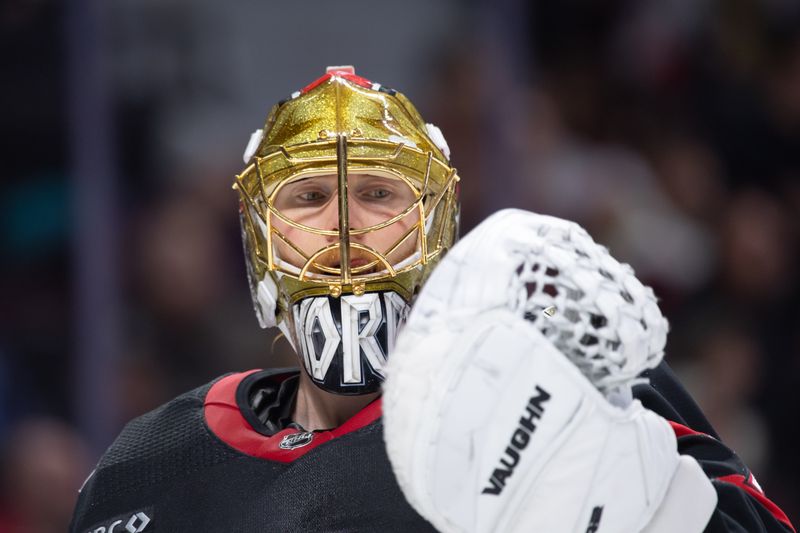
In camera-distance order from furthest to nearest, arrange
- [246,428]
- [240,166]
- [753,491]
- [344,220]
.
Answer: [240,166] < [246,428] < [344,220] < [753,491]

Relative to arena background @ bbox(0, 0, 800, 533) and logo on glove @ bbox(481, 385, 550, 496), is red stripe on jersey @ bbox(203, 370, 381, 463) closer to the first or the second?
logo on glove @ bbox(481, 385, 550, 496)

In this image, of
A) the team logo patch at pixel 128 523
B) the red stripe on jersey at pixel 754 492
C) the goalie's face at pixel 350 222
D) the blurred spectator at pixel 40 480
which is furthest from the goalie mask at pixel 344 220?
the blurred spectator at pixel 40 480

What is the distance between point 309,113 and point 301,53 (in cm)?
201

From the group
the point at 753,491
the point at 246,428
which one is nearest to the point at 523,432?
the point at 753,491

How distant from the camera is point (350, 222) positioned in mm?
1982

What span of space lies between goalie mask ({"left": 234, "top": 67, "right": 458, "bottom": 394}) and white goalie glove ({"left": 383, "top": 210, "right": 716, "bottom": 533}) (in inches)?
16.0

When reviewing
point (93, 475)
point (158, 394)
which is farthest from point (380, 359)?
point (158, 394)

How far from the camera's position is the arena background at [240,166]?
12.4 feet

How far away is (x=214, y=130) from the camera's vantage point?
4008 mm

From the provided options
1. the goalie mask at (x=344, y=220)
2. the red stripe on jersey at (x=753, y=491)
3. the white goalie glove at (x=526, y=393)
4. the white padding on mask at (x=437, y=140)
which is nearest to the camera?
the white goalie glove at (x=526, y=393)

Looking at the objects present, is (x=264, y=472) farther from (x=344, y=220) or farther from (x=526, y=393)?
(x=526, y=393)

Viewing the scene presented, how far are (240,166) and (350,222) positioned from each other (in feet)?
6.84

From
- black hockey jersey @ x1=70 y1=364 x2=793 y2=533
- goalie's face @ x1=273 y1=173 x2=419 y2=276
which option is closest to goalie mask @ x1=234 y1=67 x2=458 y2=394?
goalie's face @ x1=273 y1=173 x2=419 y2=276

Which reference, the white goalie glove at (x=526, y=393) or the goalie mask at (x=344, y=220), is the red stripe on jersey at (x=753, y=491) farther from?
the goalie mask at (x=344, y=220)
